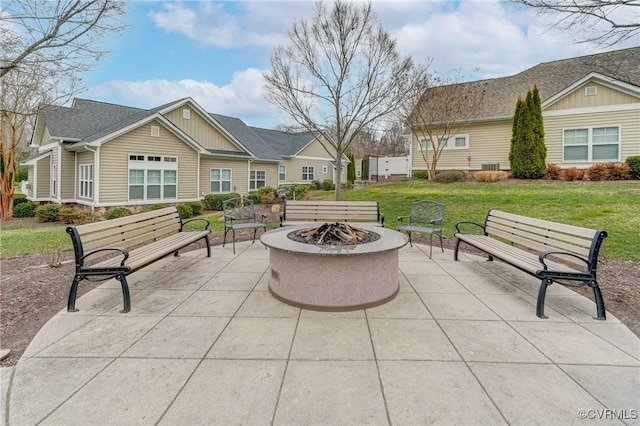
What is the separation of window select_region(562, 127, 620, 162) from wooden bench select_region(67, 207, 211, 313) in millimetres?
17117

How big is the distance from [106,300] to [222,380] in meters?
2.61

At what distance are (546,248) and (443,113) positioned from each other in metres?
14.7

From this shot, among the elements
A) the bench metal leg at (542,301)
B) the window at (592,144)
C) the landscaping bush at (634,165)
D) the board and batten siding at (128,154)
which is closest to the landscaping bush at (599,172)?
the landscaping bush at (634,165)

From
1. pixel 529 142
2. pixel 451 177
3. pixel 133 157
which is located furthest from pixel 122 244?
pixel 529 142

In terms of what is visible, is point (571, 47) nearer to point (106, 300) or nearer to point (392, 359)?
point (392, 359)

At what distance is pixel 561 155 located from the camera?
1535 centimetres

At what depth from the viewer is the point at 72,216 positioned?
13664mm

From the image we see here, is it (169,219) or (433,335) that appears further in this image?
(169,219)

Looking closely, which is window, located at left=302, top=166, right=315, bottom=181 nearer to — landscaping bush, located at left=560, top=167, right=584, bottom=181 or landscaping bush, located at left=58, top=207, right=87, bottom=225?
landscaping bush, located at left=58, top=207, right=87, bottom=225

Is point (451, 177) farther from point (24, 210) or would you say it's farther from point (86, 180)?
point (24, 210)

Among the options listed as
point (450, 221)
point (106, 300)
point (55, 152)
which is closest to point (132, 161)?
point (55, 152)

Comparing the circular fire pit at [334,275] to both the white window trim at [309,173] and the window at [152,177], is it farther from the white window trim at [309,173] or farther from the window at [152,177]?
the white window trim at [309,173]

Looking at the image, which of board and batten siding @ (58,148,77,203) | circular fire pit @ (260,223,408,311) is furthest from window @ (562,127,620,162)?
board and batten siding @ (58,148,77,203)

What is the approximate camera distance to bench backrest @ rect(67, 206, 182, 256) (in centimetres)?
389
